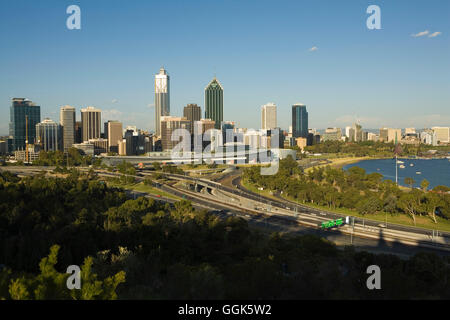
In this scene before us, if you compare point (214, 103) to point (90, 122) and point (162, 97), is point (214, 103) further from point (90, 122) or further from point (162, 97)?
point (90, 122)

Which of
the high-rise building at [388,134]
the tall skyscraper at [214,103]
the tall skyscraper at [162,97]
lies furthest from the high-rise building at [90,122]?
the high-rise building at [388,134]

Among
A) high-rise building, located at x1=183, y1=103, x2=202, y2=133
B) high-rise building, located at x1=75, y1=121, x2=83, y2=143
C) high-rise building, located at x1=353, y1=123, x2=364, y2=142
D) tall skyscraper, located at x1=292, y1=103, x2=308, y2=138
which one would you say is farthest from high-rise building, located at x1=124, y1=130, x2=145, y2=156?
high-rise building, located at x1=353, y1=123, x2=364, y2=142

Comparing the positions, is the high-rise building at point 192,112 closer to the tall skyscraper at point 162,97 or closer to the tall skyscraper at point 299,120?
the tall skyscraper at point 162,97

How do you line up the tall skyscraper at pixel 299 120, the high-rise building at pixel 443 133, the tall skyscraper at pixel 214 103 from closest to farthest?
the tall skyscraper at pixel 214 103 → the high-rise building at pixel 443 133 → the tall skyscraper at pixel 299 120

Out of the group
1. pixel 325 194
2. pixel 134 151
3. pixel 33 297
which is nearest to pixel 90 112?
pixel 134 151

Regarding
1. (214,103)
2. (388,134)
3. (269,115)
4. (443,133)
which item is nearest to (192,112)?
(214,103)

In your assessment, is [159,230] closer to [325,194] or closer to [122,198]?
[122,198]
